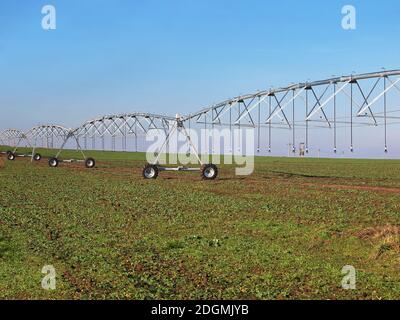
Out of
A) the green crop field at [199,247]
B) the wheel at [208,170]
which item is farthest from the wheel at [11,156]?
the green crop field at [199,247]

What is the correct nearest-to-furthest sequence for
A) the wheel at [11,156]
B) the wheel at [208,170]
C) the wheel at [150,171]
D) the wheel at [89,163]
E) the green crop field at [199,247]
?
the green crop field at [199,247] < the wheel at [208,170] < the wheel at [150,171] < the wheel at [89,163] < the wheel at [11,156]

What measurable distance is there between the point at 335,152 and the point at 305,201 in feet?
16.9

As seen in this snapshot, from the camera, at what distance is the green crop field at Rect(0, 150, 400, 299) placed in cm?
920

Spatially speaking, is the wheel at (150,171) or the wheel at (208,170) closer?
the wheel at (208,170)

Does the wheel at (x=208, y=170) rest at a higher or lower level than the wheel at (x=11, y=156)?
lower

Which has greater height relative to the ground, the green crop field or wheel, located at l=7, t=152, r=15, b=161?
wheel, located at l=7, t=152, r=15, b=161

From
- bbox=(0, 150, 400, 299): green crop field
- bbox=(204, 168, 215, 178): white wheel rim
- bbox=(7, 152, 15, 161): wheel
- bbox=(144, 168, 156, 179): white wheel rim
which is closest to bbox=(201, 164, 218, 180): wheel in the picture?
bbox=(204, 168, 215, 178): white wheel rim

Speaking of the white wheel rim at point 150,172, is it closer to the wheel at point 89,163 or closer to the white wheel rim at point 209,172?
the white wheel rim at point 209,172

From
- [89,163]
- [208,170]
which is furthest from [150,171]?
[89,163]

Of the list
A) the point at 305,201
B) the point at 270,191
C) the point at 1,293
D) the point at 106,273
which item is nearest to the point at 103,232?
the point at 106,273

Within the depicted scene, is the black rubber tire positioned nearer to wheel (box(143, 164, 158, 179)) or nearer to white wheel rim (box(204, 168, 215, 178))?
wheel (box(143, 164, 158, 179))

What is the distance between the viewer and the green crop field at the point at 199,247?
9.20 m

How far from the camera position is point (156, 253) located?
12.3 m

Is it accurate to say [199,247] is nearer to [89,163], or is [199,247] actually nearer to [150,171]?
[150,171]
